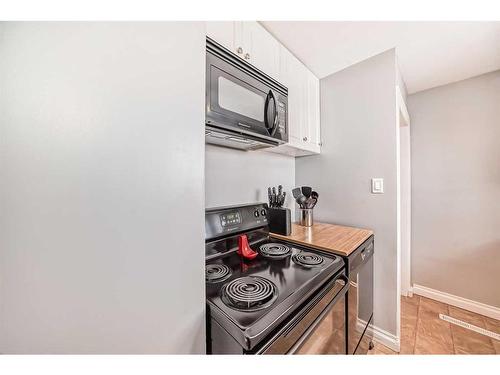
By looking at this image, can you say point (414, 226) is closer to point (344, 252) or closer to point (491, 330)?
point (491, 330)

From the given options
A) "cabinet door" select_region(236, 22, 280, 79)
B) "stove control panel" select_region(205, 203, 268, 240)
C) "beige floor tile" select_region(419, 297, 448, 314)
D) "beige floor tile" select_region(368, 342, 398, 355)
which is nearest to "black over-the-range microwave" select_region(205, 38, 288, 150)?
"cabinet door" select_region(236, 22, 280, 79)

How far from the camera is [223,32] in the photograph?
2.91 ft

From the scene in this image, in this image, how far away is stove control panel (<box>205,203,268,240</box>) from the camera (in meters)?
0.95

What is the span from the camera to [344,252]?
38.5 inches

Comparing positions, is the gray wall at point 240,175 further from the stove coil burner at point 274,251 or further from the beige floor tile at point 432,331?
the beige floor tile at point 432,331

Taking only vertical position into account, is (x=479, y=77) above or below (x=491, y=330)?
above

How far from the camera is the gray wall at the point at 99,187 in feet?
1.04

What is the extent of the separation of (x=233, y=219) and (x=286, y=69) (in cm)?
108

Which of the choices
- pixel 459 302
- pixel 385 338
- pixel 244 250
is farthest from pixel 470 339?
pixel 244 250

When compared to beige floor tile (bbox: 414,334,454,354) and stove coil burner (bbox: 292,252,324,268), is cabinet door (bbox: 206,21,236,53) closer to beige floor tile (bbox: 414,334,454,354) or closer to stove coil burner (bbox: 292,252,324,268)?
stove coil burner (bbox: 292,252,324,268)

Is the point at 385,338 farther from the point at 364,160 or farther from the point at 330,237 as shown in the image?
the point at 364,160

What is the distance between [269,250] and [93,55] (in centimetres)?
100

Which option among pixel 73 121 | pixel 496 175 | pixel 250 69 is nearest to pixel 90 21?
pixel 73 121

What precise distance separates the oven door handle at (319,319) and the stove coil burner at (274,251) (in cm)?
28
